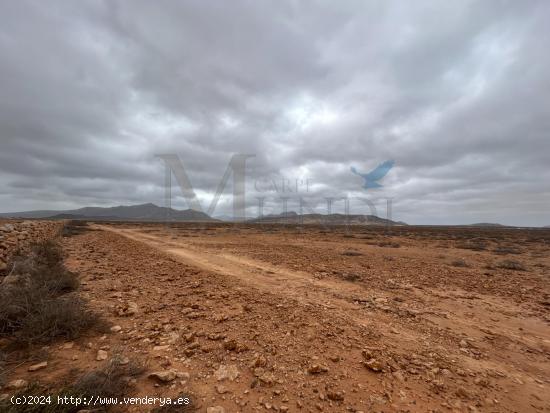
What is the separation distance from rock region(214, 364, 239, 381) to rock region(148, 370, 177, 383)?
516 mm

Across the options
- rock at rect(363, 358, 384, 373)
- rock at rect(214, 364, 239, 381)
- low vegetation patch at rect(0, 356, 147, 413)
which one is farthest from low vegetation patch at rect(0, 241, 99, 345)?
rock at rect(363, 358, 384, 373)

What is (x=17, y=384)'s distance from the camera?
2740mm

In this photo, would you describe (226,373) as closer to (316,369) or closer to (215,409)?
(215,409)

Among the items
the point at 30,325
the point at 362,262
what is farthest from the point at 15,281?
the point at 362,262

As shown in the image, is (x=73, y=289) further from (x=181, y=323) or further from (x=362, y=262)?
(x=362, y=262)

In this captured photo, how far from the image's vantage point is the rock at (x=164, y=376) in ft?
Result: 10.0

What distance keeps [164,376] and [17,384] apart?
1.45 meters

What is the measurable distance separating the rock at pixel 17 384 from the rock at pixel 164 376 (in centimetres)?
122

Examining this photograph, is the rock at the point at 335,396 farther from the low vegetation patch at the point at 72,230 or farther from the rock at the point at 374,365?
the low vegetation patch at the point at 72,230

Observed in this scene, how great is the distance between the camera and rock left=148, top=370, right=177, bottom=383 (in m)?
3.06

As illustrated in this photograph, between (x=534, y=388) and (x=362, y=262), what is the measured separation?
7.95 m

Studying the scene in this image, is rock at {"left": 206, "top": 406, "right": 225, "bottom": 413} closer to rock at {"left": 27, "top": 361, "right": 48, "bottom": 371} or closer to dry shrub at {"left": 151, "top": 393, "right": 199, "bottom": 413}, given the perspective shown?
dry shrub at {"left": 151, "top": 393, "right": 199, "bottom": 413}

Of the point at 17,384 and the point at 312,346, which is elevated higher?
the point at 17,384

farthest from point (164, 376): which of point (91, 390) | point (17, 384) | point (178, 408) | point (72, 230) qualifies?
point (72, 230)
